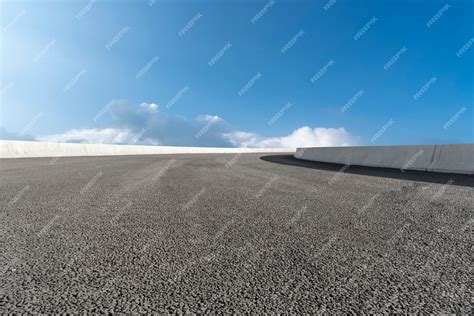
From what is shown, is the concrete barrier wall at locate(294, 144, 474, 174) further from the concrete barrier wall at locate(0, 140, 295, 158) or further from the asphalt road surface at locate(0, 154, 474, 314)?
the concrete barrier wall at locate(0, 140, 295, 158)

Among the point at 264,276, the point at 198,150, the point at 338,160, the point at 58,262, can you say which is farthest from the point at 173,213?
the point at 198,150

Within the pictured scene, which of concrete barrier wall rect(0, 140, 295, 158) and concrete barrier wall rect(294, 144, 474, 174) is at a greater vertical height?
concrete barrier wall rect(0, 140, 295, 158)

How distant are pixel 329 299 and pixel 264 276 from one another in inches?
20.3

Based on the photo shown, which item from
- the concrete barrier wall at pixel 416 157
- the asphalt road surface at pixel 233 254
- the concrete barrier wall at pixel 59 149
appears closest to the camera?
the asphalt road surface at pixel 233 254

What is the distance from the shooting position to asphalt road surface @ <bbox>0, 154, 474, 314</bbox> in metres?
1.93

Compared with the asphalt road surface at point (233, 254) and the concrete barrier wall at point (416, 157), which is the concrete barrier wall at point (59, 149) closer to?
the asphalt road surface at point (233, 254)

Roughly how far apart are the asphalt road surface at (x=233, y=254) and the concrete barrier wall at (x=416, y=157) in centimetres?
617

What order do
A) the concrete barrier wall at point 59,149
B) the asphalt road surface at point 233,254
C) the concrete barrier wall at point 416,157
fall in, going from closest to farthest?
1. the asphalt road surface at point 233,254
2. the concrete barrier wall at point 416,157
3. the concrete barrier wall at point 59,149

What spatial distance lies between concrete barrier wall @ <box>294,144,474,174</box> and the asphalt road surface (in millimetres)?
6169

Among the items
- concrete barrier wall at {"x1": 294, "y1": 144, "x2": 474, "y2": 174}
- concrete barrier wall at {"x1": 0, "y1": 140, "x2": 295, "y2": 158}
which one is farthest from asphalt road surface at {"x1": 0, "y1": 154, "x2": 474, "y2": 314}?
concrete barrier wall at {"x1": 0, "y1": 140, "x2": 295, "y2": 158}

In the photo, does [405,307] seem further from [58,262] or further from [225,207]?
[225,207]

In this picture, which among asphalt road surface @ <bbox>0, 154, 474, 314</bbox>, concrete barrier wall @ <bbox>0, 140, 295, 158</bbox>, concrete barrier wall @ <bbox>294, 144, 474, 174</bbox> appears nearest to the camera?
asphalt road surface @ <bbox>0, 154, 474, 314</bbox>

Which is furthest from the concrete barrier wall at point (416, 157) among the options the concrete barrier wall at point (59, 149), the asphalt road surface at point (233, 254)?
the concrete barrier wall at point (59, 149)

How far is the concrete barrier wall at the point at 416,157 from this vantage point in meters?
10.4
